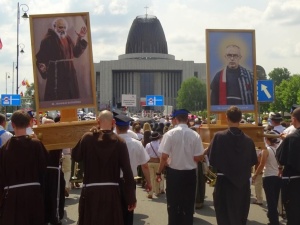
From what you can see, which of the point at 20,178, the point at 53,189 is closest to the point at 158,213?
the point at 53,189

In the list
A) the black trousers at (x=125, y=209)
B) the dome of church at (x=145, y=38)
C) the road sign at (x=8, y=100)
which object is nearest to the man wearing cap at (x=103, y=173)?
the black trousers at (x=125, y=209)

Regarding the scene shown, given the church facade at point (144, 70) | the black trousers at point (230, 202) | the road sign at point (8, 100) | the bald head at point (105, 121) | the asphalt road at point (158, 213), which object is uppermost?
the church facade at point (144, 70)

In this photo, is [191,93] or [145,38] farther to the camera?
[145,38]

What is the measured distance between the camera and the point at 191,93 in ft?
354

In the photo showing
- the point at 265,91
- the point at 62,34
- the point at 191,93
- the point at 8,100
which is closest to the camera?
the point at 62,34

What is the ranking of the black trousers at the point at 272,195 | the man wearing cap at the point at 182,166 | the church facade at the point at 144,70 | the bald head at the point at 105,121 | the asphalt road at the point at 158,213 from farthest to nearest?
the church facade at the point at 144,70, the asphalt road at the point at 158,213, the black trousers at the point at 272,195, the man wearing cap at the point at 182,166, the bald head at the point at 105,121

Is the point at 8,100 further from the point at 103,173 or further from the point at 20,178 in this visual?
the point at 103,173

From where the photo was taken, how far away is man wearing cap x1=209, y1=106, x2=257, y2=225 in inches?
283

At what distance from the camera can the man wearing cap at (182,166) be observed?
8086mm

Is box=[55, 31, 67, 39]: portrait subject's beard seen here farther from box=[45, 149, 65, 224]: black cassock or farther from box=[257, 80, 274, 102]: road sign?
box=[257, 80, 274, 102]: road sign

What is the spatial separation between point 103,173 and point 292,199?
293cm

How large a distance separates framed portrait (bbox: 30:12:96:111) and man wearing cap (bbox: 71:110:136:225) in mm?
2131

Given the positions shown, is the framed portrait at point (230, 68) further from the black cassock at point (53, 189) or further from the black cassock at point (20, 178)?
the black cassock at point (20, 178)

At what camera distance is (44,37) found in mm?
7930
